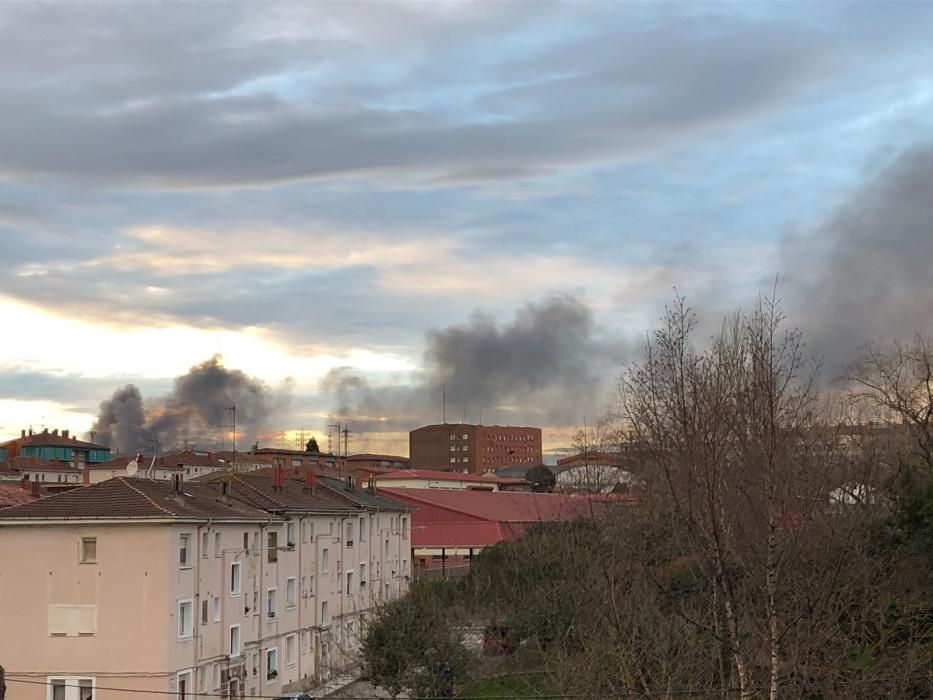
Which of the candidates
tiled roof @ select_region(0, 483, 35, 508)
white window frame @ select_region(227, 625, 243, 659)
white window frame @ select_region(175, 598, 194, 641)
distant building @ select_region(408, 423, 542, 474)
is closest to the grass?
white window frame @ select_region(227, 625, 243, 659)

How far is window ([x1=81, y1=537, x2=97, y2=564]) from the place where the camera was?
34.8 metres

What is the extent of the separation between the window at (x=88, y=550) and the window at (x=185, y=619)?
296cm

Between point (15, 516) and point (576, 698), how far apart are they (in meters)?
18.9

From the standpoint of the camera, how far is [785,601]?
20172 mm

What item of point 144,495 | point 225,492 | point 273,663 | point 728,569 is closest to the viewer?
point 728,569

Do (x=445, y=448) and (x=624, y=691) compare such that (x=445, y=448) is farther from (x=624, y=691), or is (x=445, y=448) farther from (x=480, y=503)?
(x=624, y=691)

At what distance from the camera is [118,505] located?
35062mm

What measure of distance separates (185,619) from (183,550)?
82.8 inches

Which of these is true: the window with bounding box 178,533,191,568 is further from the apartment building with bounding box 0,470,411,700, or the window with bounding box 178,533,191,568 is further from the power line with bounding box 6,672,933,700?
the power line with bounding box 6,672,933,700

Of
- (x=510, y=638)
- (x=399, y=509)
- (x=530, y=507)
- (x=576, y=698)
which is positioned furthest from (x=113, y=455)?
(x=576, y=698)

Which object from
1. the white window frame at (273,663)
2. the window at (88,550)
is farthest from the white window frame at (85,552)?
the white window frame at (273,663)

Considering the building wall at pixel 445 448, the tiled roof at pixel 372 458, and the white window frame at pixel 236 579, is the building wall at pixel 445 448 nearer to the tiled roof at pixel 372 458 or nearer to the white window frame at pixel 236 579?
the tiled roof at pixel 372 458

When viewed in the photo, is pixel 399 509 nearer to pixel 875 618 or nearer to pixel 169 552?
pixel 169 552

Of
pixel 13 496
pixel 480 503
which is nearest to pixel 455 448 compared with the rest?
pixel 480 503
